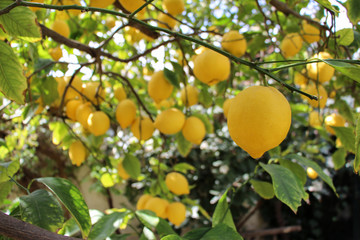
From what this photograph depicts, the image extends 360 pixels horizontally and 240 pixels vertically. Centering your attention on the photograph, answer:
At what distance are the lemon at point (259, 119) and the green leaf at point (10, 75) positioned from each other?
14.2 inches

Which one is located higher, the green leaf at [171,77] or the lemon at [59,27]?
the lemon at [59,27]

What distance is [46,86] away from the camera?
0.99 m

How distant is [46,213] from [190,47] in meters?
0.74

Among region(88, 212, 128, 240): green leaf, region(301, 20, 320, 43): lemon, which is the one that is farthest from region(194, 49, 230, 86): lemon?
region(301, 20, 320, 43): lemon

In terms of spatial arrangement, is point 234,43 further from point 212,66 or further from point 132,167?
point 132,167

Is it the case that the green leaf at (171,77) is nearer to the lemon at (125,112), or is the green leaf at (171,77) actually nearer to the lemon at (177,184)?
the lemon at (125,112)

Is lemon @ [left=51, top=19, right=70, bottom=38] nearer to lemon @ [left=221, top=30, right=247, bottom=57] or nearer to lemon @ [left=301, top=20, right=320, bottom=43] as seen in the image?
lemon @ [left=221, top=30, right=247, bottom=57]

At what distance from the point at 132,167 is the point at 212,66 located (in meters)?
0.55

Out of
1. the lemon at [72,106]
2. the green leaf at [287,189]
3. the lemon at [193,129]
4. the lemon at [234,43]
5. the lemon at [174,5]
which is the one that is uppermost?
the lemon at [174,5]

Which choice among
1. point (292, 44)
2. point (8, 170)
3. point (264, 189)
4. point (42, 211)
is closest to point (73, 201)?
point (42, 211)

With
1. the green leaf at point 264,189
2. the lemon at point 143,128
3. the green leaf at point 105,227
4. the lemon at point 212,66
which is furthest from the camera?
the lemon at point 143,128

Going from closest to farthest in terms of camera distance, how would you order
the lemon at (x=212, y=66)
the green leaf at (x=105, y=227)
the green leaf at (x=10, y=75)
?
the green leaf at (x=10, y=75) < the green leaf at (x=105, y=227) < the lemon at (x=212, y=66)

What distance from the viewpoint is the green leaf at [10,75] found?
1.59ft

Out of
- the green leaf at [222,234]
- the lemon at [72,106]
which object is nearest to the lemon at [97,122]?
the lemon at [72,106]
